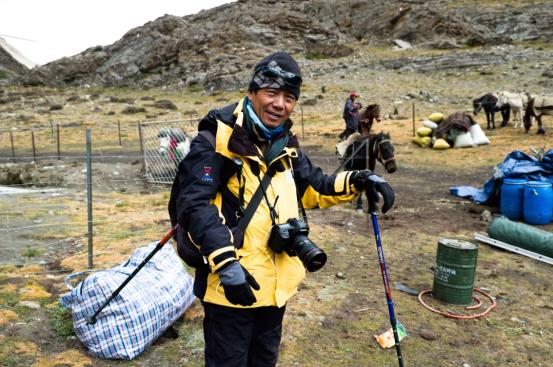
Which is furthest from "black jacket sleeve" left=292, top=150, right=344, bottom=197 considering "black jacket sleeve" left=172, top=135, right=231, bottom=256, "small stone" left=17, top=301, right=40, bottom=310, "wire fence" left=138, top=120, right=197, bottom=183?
"wire fence" left=138, top=120, right=197, bottom=183

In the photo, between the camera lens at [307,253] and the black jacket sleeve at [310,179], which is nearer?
the camera lens at [307,253]

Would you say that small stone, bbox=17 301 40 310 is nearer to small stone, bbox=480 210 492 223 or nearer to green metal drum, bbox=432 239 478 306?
green metal drum, bbox=432 239 478 306

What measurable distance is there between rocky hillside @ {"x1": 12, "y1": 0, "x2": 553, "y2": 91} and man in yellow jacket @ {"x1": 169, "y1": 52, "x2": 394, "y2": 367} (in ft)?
109

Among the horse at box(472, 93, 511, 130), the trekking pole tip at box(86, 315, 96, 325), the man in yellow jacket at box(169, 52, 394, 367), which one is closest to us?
the man in yellow jacket at box(169, 52, 394, 367)

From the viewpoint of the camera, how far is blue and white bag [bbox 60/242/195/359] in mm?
3082

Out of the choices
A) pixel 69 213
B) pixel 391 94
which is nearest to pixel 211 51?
pixel 391 94

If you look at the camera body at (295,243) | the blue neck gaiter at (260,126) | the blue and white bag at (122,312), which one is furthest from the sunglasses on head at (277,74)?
→ the blue and white bag at (122,312)

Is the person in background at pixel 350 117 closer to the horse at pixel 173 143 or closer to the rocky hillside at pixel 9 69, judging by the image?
the horse at pixel 173 143

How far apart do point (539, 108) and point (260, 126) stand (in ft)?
50.3

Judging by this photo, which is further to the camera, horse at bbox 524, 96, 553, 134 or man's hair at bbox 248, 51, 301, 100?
horse at bbox 524, 96, 553, 134

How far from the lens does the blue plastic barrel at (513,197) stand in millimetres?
7207

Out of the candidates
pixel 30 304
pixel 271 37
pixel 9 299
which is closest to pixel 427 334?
pixel 30 304

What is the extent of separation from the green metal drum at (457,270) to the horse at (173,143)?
23.2 ft

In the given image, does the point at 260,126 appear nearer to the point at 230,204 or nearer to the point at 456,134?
the point at 230,204
